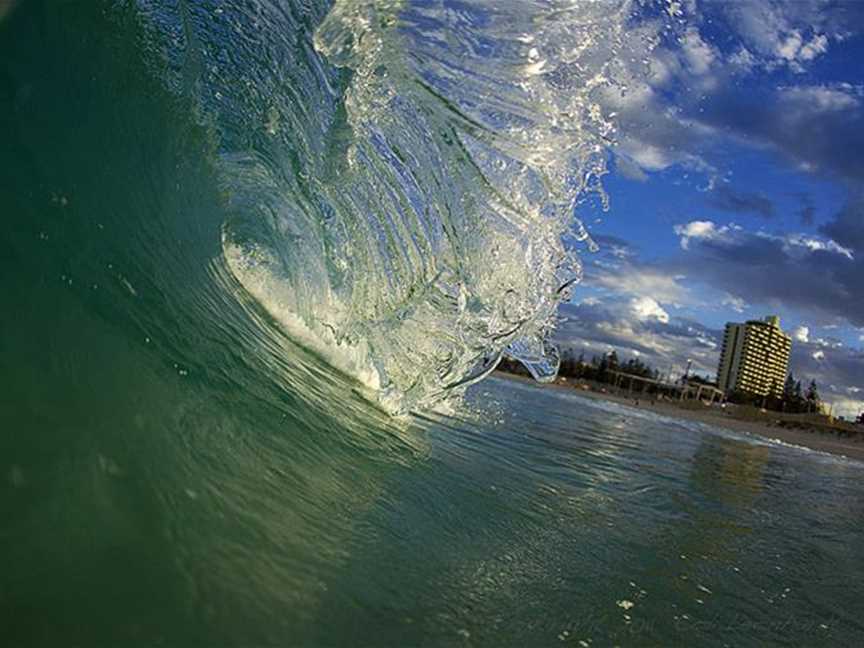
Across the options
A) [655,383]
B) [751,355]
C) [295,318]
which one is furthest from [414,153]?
[751,355]

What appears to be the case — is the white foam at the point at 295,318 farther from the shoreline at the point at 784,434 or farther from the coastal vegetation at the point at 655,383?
the coastal vegetation at the point at 655,383

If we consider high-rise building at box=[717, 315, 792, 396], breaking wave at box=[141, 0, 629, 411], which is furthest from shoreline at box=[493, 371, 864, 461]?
high-rise building at box=[717, 315, 792, 396]

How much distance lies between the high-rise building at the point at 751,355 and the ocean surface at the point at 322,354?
174 metres

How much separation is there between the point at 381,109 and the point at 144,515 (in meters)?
4.22

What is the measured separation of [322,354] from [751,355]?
600ft

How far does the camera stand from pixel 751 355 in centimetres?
17150

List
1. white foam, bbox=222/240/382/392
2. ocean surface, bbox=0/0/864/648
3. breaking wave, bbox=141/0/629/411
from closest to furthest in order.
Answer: ocean surface, bbox=0/0/864/648 → breaking wave, bbox=141/0/629/411 → white foam, bbox=222/240/382/392

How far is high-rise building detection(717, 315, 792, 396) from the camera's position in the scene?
17012 cm

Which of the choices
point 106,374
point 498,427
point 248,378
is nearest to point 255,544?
point 106,374

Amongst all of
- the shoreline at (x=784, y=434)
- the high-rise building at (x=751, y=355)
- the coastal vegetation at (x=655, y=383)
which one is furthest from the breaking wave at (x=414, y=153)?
the high-rise building at (x=751, y=355)

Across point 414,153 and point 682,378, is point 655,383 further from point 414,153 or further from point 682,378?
point 414,153

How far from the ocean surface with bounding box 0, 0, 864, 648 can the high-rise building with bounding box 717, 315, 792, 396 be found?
174 meters

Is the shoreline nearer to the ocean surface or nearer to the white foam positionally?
the white foam

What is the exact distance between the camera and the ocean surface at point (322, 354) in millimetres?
2467
